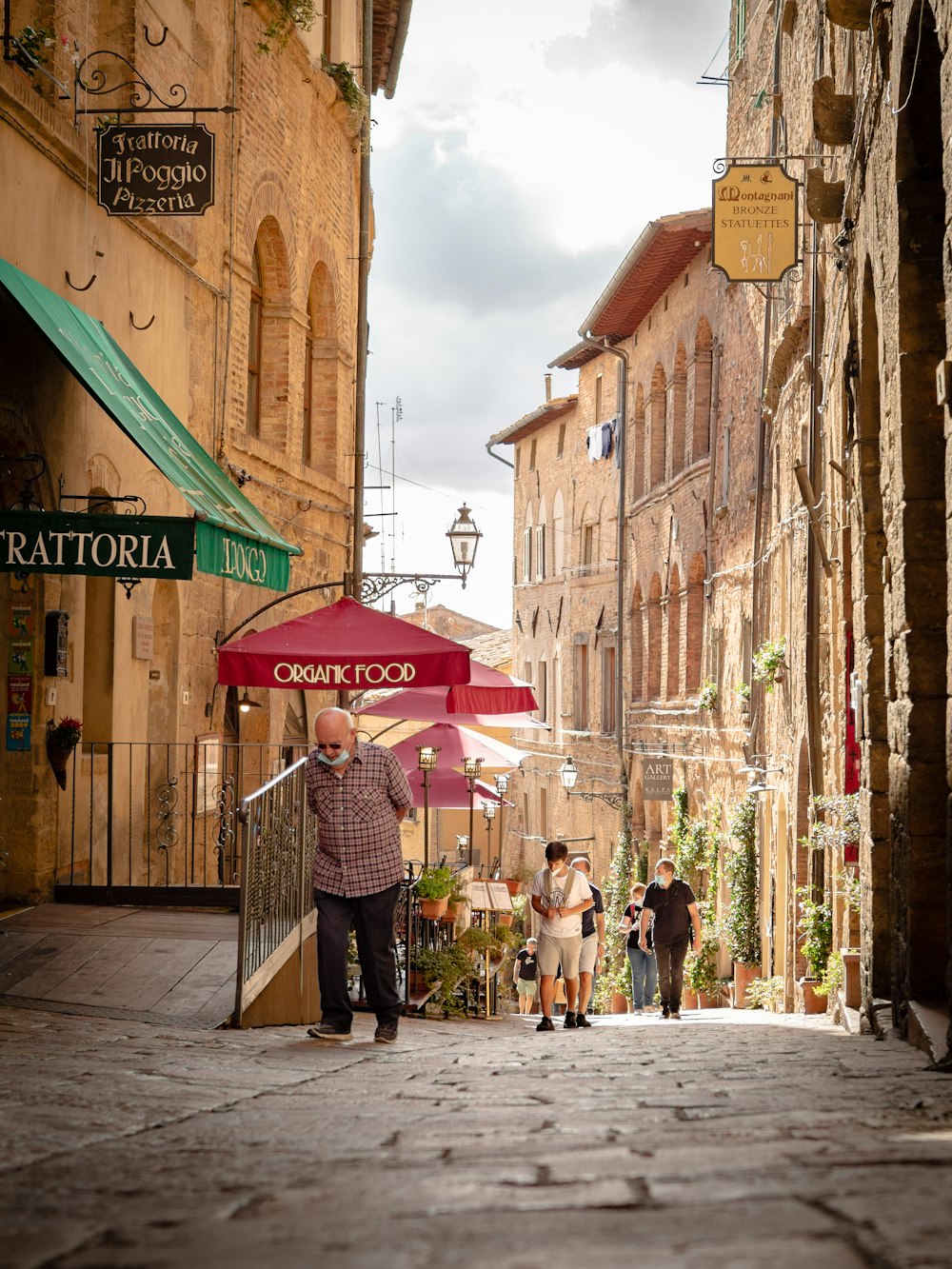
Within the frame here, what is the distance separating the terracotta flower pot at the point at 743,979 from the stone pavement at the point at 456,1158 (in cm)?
1147

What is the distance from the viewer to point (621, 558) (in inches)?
1222

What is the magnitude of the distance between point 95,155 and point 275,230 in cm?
549

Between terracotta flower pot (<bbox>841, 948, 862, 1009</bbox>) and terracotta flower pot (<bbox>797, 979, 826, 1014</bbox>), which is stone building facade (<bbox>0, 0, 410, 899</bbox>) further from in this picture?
terracotta flower pot (<bbox>797, 979, 826, 1014</bbox>)

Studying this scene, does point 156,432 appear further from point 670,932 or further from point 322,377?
point 322,377

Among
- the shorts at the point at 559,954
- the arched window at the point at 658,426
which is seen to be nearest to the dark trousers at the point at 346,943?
the shorts at the point at 559,954

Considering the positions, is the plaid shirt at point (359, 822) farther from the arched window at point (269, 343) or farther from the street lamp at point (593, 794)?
the street lamp at point (593, 794)

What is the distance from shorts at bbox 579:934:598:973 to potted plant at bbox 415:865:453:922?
2.36 m

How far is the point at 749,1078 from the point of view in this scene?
5.66m

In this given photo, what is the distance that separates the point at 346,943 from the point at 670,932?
705 cm

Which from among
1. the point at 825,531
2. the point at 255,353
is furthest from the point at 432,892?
the point at 255,353

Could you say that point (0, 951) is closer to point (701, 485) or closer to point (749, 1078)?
point (749, 1078)

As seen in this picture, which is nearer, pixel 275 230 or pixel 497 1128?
pixel 497 1128

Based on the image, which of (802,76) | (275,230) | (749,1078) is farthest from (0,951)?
(802,76)

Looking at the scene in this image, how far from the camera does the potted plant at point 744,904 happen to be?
1825 cm
